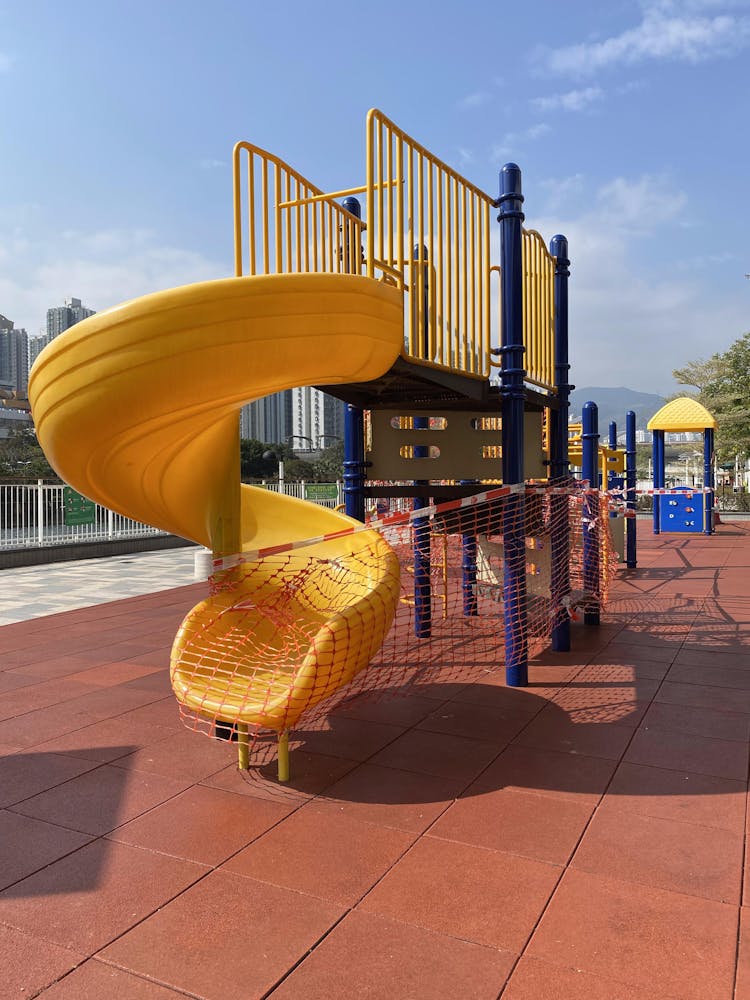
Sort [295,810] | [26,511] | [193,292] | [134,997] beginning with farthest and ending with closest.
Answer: [26,511] → [295,810] → [193,292] → [134,997]

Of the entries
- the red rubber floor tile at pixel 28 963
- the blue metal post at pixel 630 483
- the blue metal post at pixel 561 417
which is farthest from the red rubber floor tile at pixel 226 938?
the blue metal post at pixel 630 483

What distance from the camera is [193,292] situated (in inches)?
108

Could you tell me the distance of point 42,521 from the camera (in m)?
13.0

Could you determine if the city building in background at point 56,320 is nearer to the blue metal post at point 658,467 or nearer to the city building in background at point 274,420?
the city building in background at point 274,420

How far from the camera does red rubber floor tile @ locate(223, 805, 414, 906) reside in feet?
8.55

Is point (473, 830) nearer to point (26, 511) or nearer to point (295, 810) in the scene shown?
point (295, 810)

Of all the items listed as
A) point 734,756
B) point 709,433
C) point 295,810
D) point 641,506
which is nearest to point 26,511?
point 295,810

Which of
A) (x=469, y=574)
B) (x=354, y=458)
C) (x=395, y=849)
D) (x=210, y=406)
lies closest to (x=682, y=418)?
(x=469, y=574)

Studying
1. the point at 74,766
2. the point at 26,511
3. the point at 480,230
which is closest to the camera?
the point at 74,766

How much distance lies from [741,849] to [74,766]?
3.02m

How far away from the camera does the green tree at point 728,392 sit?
1278 inches

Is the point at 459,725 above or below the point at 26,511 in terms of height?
below

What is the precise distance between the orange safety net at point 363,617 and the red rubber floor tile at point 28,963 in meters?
1.29

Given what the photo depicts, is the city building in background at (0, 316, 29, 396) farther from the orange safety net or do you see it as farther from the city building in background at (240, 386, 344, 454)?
the orange safety net
